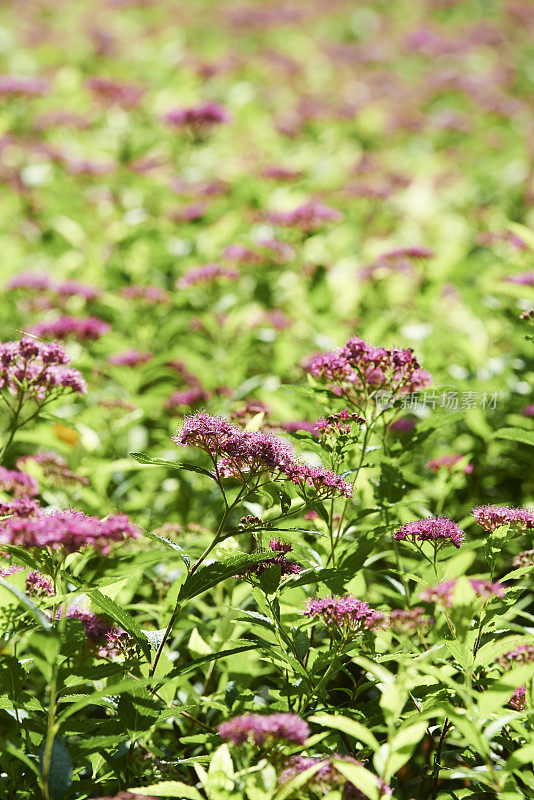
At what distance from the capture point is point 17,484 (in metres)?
2.25

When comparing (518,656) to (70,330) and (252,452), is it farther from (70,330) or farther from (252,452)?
(70,330)

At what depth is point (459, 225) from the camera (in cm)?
587

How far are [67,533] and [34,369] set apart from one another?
65 cm

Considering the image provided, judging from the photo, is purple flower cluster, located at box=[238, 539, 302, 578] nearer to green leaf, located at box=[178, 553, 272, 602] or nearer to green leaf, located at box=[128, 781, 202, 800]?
green leaf, located at box=[178, 553, 272, 602]

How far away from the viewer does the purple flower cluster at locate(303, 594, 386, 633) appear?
71.6 inches

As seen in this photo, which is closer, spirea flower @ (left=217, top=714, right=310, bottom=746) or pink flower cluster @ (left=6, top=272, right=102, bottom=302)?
spirea flower @ (left=217, top=714, right=310, bottom=746)

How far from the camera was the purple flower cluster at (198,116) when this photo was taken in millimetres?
4781

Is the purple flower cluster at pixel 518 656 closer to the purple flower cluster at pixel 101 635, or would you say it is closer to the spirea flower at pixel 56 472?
the purple flower cluster at pixel 101 635

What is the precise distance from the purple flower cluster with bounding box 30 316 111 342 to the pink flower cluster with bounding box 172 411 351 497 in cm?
158

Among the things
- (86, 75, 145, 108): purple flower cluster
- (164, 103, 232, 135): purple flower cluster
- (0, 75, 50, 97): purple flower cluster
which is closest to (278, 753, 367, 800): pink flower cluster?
(164, 103, 232, 135): purple flower cluster

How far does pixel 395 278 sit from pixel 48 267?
6.95 ft

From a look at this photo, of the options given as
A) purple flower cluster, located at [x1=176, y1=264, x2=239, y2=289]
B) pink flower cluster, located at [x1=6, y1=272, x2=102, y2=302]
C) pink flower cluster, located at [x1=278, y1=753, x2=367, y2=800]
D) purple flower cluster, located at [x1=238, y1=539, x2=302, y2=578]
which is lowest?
pink flower cluster, located at [x1=278, y1=753, x2=367, y2=800]

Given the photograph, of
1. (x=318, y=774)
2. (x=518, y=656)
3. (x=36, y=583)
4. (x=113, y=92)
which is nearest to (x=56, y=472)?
(x=36, y=583)

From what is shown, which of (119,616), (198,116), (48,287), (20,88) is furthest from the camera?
(20,88)
